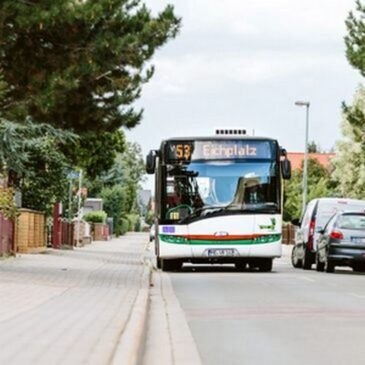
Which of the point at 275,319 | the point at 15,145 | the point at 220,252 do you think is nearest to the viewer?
the point at 275,319

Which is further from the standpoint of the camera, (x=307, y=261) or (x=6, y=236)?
(x=6, y=236)

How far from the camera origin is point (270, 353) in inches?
463

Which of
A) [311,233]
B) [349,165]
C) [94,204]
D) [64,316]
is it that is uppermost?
[349,165]

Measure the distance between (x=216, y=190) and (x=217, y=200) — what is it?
247 mm

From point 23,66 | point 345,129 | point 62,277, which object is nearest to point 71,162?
point 23,66

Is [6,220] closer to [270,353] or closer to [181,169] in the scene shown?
[181,169]

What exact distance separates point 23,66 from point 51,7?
3.38 m

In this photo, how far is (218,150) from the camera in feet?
99.6

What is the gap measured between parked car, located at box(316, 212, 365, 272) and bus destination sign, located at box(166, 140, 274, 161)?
8.54 ft

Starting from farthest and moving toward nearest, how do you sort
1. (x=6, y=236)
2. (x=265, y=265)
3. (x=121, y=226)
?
(x=121, y=226), (x=6, y=236), (x=265, y=265)

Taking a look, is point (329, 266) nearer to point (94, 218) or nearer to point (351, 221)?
point (351, 221)

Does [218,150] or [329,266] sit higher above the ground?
[218,150]

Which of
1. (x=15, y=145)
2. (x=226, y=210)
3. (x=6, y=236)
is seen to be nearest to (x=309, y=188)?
(x=15, y=145)

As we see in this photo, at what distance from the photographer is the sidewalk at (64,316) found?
1034 centimetres
